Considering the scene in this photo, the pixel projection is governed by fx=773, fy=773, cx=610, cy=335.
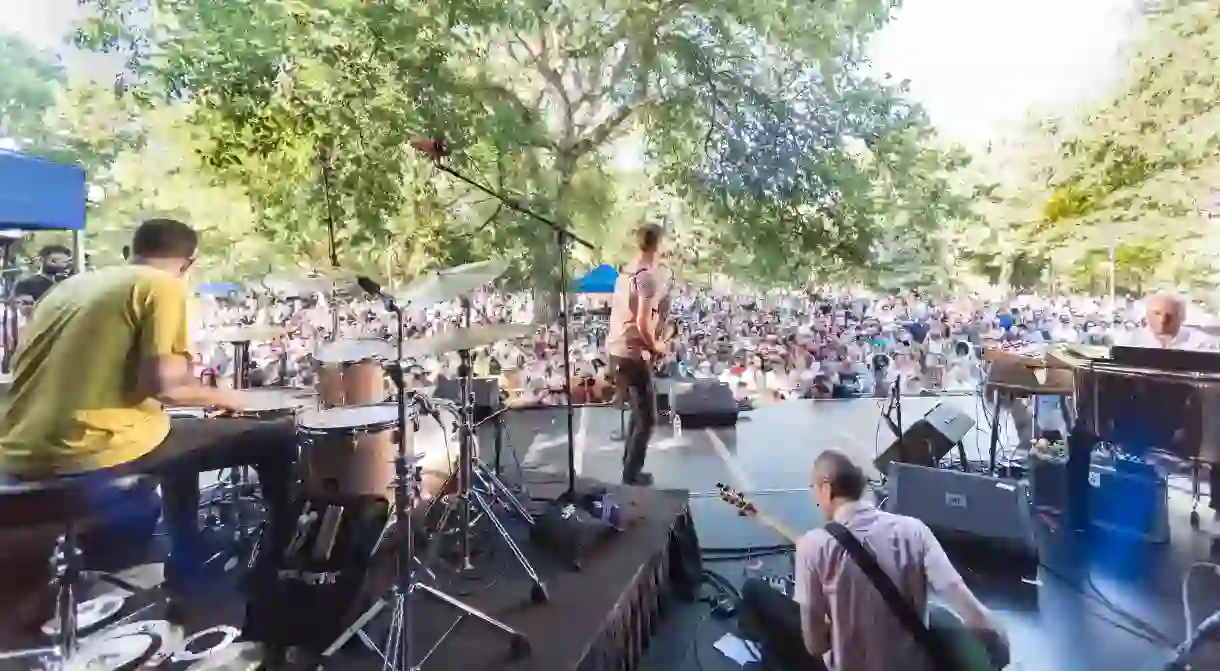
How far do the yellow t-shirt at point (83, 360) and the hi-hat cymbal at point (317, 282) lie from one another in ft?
1.15

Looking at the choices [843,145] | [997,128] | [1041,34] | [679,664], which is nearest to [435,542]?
[679,664]

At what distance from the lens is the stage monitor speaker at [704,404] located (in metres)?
3.58

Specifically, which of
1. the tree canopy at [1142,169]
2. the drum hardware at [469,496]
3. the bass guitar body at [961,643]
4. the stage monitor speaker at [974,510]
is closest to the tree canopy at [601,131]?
the tree canopy at [1142,169]

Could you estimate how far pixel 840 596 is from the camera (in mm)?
1580

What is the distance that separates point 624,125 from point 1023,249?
5.82 feet

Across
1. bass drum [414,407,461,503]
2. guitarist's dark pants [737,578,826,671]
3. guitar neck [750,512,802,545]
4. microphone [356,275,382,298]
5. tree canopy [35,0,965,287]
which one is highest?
tree canopy [35,0,965,287]

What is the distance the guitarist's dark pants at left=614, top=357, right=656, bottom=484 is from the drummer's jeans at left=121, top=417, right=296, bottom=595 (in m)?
1.35

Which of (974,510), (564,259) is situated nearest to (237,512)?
(564,259)

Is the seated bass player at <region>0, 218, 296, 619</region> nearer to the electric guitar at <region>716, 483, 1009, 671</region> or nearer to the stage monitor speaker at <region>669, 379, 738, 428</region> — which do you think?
the electric guitar at <region>716, 483, 1009, 671</region>

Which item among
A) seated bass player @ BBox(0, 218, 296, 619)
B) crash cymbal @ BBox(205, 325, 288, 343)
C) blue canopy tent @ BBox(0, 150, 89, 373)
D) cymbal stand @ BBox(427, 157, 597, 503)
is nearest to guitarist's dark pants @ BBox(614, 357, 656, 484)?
cymbal stand @ BBox(427, 157, 597, 503)

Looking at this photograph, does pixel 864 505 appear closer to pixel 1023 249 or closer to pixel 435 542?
pixel 435 542

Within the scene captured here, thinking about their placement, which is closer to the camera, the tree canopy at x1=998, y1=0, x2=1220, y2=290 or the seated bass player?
the seated bass player

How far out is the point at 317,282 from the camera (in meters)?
2.26

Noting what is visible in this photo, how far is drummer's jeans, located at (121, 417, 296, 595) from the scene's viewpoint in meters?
2.28
